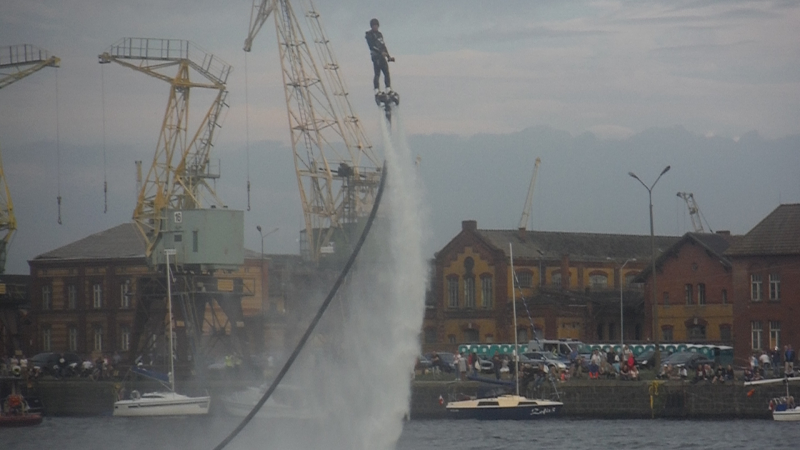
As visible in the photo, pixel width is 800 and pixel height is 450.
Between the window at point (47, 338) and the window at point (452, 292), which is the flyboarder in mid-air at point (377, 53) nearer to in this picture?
the window at point (452, 292)

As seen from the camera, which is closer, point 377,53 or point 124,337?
point 377,53

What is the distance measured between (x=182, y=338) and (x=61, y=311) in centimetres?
2712

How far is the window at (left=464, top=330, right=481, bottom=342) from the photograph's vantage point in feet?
410

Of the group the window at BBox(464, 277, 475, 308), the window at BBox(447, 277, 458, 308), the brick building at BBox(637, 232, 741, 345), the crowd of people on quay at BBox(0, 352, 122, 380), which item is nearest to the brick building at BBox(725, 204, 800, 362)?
the brick building at BBox(637, 232, 741, 345)

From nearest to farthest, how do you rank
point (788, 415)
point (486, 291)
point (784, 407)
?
point (788, 415)
point (784, 407)
point (486, 291)

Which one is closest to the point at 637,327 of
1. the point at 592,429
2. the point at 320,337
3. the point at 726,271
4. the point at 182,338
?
the point at 726,271

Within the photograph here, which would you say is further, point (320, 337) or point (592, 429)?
point (592, 429)

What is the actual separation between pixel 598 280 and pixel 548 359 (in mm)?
41233

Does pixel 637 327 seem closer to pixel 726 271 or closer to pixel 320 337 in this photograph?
pixel 726 271

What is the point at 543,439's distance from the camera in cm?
6762

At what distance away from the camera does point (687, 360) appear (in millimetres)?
84750

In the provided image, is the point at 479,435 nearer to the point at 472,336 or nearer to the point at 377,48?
the point at 377,48

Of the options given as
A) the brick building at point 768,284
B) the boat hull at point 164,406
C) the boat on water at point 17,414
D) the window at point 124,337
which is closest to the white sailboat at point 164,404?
the boat hull at point 164,406

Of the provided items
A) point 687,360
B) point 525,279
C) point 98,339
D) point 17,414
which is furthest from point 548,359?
point 98,339
